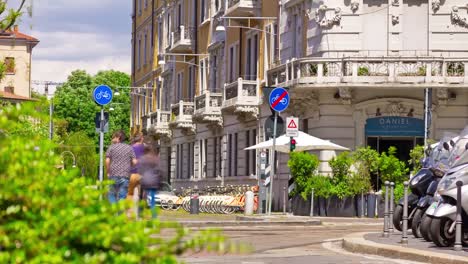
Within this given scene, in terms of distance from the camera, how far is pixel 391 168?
40.8 m

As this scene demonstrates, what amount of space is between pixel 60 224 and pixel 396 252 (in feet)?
48.7

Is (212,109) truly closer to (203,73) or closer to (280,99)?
(203,73)

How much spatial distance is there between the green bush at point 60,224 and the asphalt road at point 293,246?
20.8 ft

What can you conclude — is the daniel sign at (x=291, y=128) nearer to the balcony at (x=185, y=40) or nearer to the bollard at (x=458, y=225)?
the bollard at (x=458, y=225)

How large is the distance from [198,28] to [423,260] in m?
47.6

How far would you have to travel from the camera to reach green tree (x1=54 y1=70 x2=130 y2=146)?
129 meters

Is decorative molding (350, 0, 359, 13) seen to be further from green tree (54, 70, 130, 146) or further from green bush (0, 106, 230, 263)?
green tree (54, 70, 130, 146)

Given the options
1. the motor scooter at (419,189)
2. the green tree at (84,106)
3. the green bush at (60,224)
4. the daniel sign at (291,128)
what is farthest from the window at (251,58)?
the green tree at (84,106)

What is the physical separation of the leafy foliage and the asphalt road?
20.8 feet

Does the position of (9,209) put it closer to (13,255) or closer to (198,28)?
(13,255)

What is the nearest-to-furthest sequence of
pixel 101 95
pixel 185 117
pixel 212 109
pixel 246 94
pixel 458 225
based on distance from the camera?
pixel 458 225
pixel 101 95
pixel 246 94
pixel 212 109
pixel 185 117

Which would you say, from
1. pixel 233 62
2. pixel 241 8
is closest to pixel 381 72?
pixel 241 8

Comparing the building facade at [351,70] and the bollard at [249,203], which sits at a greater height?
the building facade at [351,70]

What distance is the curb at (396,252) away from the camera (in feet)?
57.0
